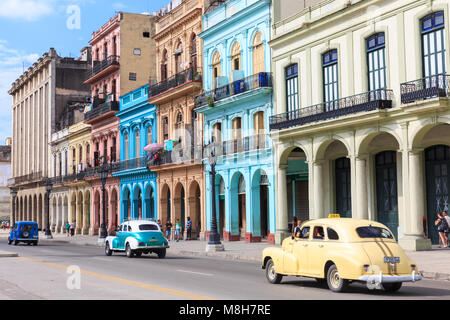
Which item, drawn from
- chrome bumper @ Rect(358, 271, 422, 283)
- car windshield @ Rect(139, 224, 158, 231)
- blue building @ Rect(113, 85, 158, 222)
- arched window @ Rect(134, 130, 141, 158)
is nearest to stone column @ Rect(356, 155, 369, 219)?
car windshield @ Rect(139, 224, 158, 231)

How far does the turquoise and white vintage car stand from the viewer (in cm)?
2744

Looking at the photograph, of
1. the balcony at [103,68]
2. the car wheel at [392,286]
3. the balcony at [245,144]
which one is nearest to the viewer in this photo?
the car wheel at [392,286]

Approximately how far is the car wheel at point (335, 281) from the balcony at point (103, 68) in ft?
147

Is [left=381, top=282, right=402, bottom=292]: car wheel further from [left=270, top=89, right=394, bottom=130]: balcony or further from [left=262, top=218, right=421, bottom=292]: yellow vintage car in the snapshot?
[left=270, top=89, right=394, bottom=130]: balcony

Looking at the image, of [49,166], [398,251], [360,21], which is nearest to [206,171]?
[360,21]

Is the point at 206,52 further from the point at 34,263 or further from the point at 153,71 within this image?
the point at 34,263

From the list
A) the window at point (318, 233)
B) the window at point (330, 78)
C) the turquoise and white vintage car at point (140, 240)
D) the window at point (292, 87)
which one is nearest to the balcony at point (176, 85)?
the window at point (292, 87)

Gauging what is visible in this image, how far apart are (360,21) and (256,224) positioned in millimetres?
12957

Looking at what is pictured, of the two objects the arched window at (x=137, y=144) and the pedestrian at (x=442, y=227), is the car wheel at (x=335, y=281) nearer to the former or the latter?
the pedestrian at (x=442, y=227)

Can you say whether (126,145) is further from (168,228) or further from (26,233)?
(26,233)

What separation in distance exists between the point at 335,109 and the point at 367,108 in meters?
2.36

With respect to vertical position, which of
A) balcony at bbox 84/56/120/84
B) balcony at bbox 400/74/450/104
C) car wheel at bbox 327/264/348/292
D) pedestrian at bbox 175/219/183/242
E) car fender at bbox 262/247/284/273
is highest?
balcony at bbox 84/56/120/84

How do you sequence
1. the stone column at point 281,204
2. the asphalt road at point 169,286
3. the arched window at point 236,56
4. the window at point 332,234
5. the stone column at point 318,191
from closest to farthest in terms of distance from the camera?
1. the asphalt road at point 169,286
2. the window at point 332,234
3. the stone column at point 318,191
4. the stone column at point 281,204
5. the arched window at point 236,56

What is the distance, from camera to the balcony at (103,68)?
5688 centimetres
